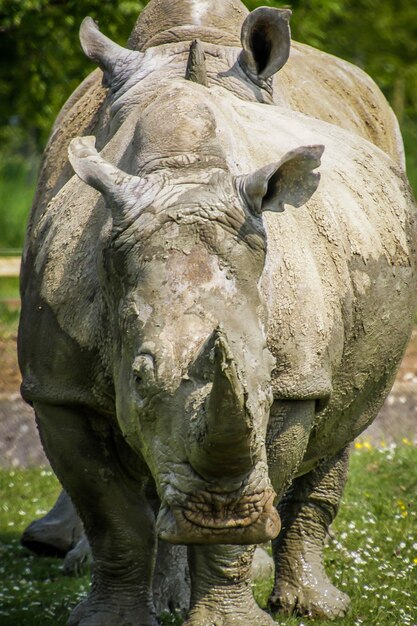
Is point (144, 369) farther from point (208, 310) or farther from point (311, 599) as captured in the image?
point (311, 599)

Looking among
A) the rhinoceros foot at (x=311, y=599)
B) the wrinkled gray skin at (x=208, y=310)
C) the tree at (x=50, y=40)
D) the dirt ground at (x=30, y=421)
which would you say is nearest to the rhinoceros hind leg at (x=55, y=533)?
the wrinkled gray skin at (x=208, y=310)

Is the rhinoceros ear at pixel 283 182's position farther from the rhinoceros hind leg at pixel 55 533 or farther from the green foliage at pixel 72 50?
the green foliage at pixel 72 50

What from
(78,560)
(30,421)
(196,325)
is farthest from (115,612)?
(30,421)

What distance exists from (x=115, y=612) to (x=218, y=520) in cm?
148

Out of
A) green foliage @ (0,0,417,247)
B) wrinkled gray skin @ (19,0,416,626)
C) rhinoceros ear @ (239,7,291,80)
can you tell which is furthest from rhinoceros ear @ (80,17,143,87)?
green foliage @ (0,0,417,247)

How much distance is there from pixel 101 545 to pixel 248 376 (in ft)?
5.34

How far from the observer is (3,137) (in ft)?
66.6

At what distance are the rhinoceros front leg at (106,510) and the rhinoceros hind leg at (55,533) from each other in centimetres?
220

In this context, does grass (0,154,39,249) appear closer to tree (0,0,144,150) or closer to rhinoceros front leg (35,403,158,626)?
tree (0,0,144,150)

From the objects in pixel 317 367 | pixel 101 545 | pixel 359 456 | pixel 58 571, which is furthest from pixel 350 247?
pixel 359 456

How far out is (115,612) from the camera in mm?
5668

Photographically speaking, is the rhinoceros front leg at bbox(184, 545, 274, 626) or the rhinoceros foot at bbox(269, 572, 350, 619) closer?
the rhinoceros front leg at bbox(184, 545, 274, 626)

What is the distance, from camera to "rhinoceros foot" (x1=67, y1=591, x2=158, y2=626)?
18.6 feet

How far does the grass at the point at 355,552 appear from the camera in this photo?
654 cm
